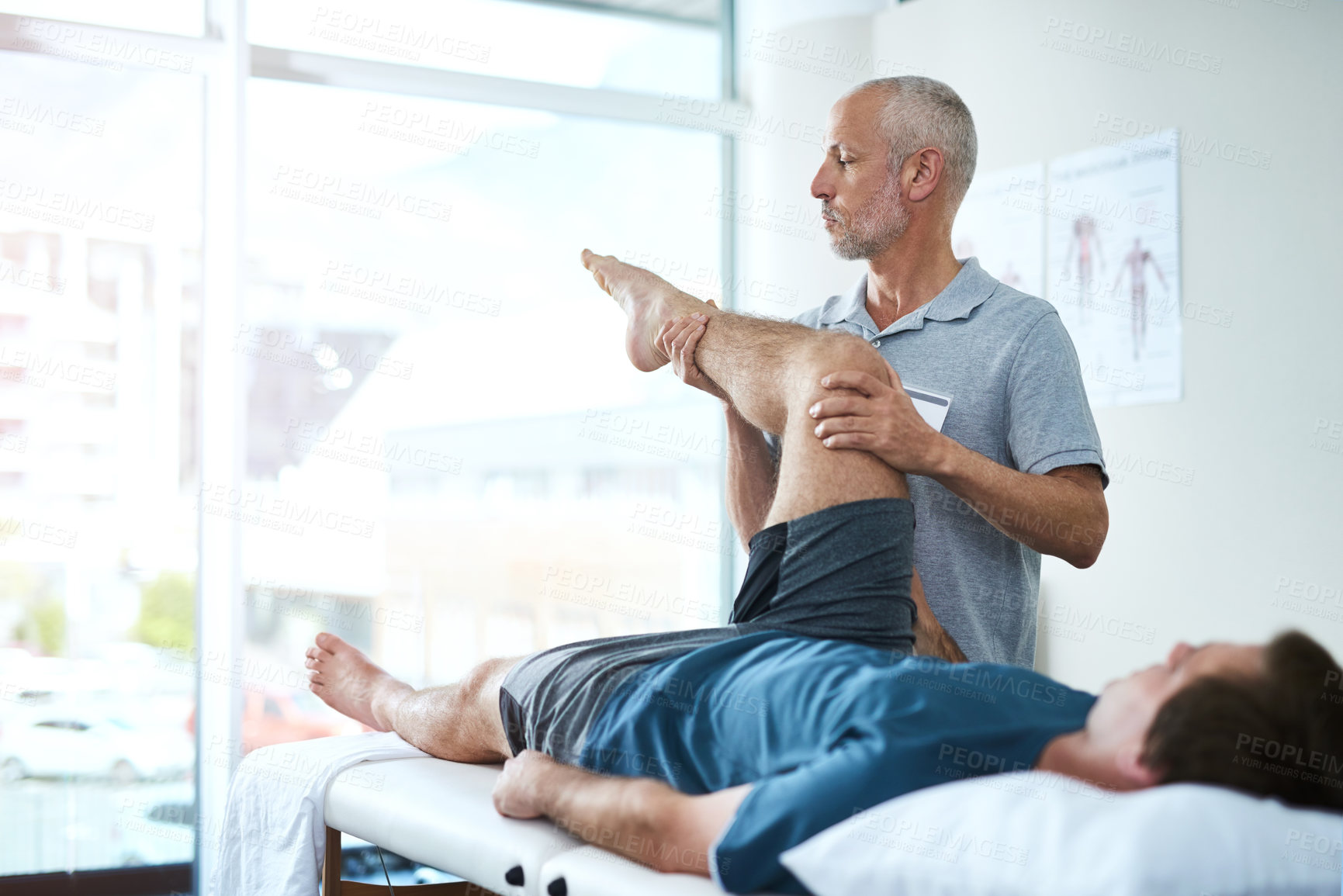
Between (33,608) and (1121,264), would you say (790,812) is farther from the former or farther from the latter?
(33,608)

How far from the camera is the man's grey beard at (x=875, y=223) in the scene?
1872 mm

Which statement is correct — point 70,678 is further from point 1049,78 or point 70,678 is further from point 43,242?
point 1049,78

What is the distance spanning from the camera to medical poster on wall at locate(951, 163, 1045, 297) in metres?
3.12

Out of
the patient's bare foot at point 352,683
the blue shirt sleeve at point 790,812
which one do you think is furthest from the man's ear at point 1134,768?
the patient's bare foot at point 352,683

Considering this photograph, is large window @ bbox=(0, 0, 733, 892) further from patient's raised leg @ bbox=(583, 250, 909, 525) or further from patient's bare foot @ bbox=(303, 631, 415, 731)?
patient's raised leg @ bbox=(583, 250, 909, 525)

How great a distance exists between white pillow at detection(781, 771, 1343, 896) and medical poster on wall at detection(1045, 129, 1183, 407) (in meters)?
2.03

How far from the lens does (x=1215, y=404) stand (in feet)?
8.64

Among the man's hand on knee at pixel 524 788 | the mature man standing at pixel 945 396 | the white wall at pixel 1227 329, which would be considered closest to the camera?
the man's hand on knee at pixel 524 788

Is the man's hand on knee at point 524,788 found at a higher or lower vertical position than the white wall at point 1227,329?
lower

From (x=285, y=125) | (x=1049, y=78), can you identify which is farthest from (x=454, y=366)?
(x=1049, y=78)

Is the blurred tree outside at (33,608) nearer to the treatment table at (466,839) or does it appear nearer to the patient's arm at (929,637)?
the treatment table at (466,839)

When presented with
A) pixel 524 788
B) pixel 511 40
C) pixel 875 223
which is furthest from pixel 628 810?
pixel 511 40

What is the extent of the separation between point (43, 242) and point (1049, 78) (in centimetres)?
277

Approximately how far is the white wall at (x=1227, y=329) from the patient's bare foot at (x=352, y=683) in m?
1.88
